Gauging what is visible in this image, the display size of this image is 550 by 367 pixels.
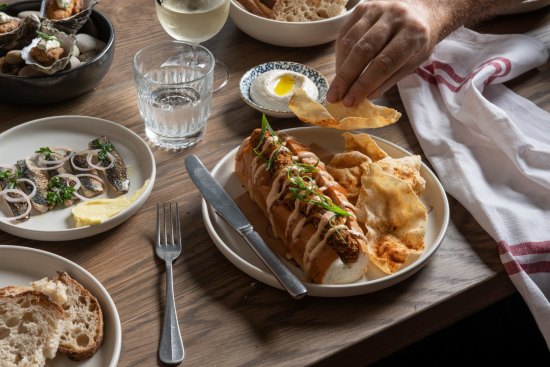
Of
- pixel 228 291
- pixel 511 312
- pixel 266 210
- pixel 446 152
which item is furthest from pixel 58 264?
pixel 511 312

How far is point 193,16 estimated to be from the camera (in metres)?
1.80

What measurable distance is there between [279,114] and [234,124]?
4.9 inches

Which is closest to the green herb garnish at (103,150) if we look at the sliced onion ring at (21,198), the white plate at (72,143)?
the white plate at (72,143)

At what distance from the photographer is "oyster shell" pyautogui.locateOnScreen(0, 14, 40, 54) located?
5.52 feet

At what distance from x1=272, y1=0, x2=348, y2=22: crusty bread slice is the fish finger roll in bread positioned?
561mm

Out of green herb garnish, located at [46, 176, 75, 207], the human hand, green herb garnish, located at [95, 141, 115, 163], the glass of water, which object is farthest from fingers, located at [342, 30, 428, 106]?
green herb garnish, located at [46, 176, 75, 207]

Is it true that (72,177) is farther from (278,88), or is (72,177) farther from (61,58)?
(278,88)

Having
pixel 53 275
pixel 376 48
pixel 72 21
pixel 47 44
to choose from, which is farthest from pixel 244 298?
pixel 72 21

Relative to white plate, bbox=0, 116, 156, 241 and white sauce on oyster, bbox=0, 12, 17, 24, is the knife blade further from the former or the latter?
white sauce on oyster, bbox=0, 12, 17, 24

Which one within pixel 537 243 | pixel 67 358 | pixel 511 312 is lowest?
pixel 511 312

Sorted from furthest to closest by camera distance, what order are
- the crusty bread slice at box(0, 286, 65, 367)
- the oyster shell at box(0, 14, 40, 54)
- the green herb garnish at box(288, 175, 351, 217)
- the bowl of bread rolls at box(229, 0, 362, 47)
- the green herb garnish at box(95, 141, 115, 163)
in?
the bowl of bread rolls at box(229, 0, 362, 47)
the oyster shell at box(0, 14, 40, 54)
the green herb garnish at box(95, 141, 115, 163)
the green herb garnish at box(288, 175, 351, 217)
the crusty bread slice at box(0, 286, 65, 367)

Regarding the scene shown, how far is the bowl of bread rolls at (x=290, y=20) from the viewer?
1.93m

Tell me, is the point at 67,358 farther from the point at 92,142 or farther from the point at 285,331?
the point at 92,142

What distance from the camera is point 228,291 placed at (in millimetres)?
1309
